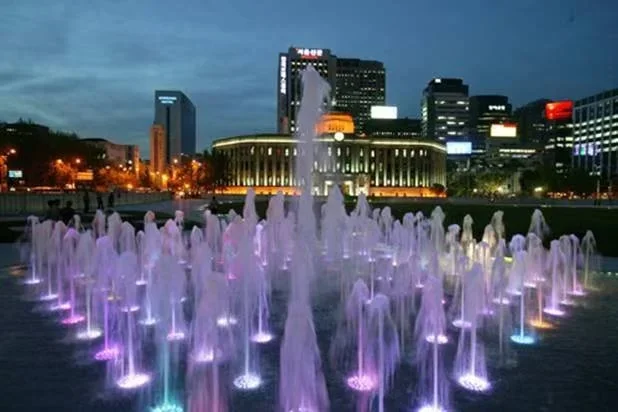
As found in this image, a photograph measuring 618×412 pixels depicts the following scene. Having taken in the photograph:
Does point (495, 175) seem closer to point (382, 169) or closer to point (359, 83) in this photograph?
point (382, 169)

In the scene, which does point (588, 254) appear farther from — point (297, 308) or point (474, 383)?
point (297, 308)

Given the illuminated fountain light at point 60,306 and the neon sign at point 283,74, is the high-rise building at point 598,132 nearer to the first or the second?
the neon sign at point 283,74

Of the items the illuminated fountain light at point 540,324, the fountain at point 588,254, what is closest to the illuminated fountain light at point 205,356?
the illuminated fountain light at point 540,324

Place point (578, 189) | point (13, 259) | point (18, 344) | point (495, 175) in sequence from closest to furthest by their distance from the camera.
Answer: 1. point (18, 344)
2. point (13, 259)
3. point (578, 189)
4. point (495, 175)

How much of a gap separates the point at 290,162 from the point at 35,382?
102 metres

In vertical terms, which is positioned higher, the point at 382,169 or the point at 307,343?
the point at 382,169

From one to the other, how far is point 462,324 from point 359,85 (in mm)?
195983

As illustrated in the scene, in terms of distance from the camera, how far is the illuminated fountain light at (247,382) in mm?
6242

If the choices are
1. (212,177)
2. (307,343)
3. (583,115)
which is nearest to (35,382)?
(307,343)

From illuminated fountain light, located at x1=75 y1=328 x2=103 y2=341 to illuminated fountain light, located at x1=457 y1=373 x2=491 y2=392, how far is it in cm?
594

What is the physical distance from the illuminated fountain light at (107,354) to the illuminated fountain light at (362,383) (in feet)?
11.7

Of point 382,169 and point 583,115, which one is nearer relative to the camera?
point 382,169

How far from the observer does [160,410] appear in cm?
564

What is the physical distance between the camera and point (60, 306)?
10.6 m
